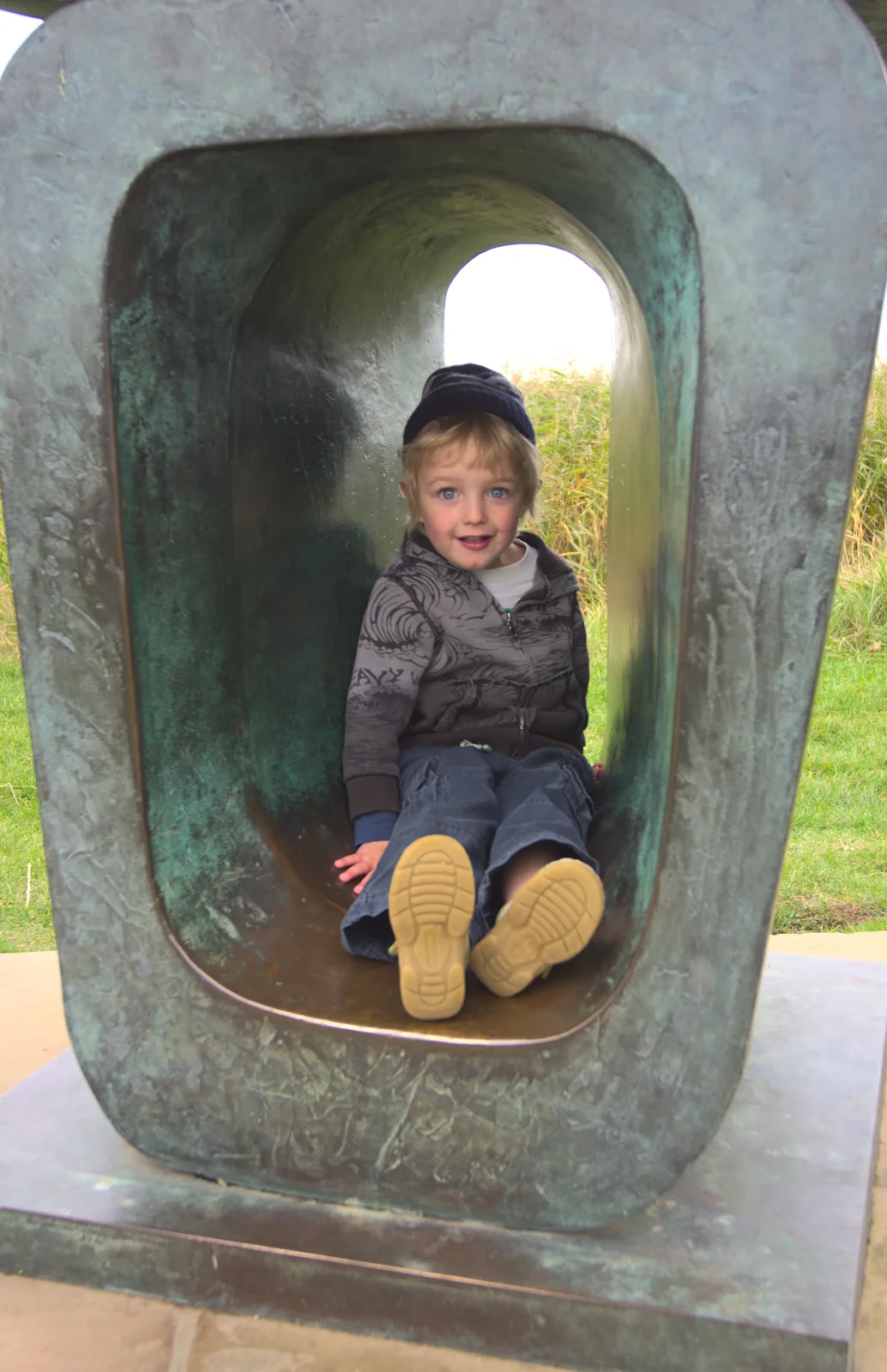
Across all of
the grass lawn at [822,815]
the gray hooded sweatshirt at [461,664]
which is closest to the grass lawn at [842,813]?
the grass lawn at [822,815]

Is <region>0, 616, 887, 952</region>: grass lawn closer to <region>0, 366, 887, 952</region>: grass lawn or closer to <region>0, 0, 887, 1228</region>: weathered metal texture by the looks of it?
<region>0, 366, 887, 952</region>: grass lawn

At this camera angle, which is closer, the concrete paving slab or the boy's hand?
the boy's hand

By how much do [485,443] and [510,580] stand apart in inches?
10.6

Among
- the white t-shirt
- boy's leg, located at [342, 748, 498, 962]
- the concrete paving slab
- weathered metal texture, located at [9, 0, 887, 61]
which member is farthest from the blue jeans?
weathered metal texture, located at [9, 0, 887, 61]

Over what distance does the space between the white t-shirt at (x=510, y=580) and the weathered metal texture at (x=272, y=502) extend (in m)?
0.39

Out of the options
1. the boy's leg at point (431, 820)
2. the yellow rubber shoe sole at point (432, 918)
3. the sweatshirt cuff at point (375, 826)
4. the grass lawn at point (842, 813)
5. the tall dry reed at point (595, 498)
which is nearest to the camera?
the yellow rubber shoe sole at point (432, 918)

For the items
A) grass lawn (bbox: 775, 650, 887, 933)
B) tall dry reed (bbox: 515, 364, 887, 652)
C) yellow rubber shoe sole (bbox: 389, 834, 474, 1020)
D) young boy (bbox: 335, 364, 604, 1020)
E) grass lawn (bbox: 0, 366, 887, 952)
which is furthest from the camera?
tall dry reed (bbox: 515, 364, 887, 652)

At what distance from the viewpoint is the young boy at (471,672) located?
1851mm

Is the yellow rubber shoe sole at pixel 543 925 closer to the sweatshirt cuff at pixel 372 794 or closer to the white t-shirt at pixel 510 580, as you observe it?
the sweatshirt cuff at pixel 372 794

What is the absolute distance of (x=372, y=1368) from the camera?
143cm

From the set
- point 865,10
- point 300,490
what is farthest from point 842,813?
point 865,10

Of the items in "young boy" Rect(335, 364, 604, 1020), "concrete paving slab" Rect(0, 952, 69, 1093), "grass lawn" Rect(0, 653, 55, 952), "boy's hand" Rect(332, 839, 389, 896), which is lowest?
"grass lawn" Rect(0, 653, 55, 952)

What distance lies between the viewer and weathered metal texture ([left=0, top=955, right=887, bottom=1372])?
1402mm

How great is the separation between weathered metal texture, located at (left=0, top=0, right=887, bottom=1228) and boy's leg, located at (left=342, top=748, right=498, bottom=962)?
0.20 feet
